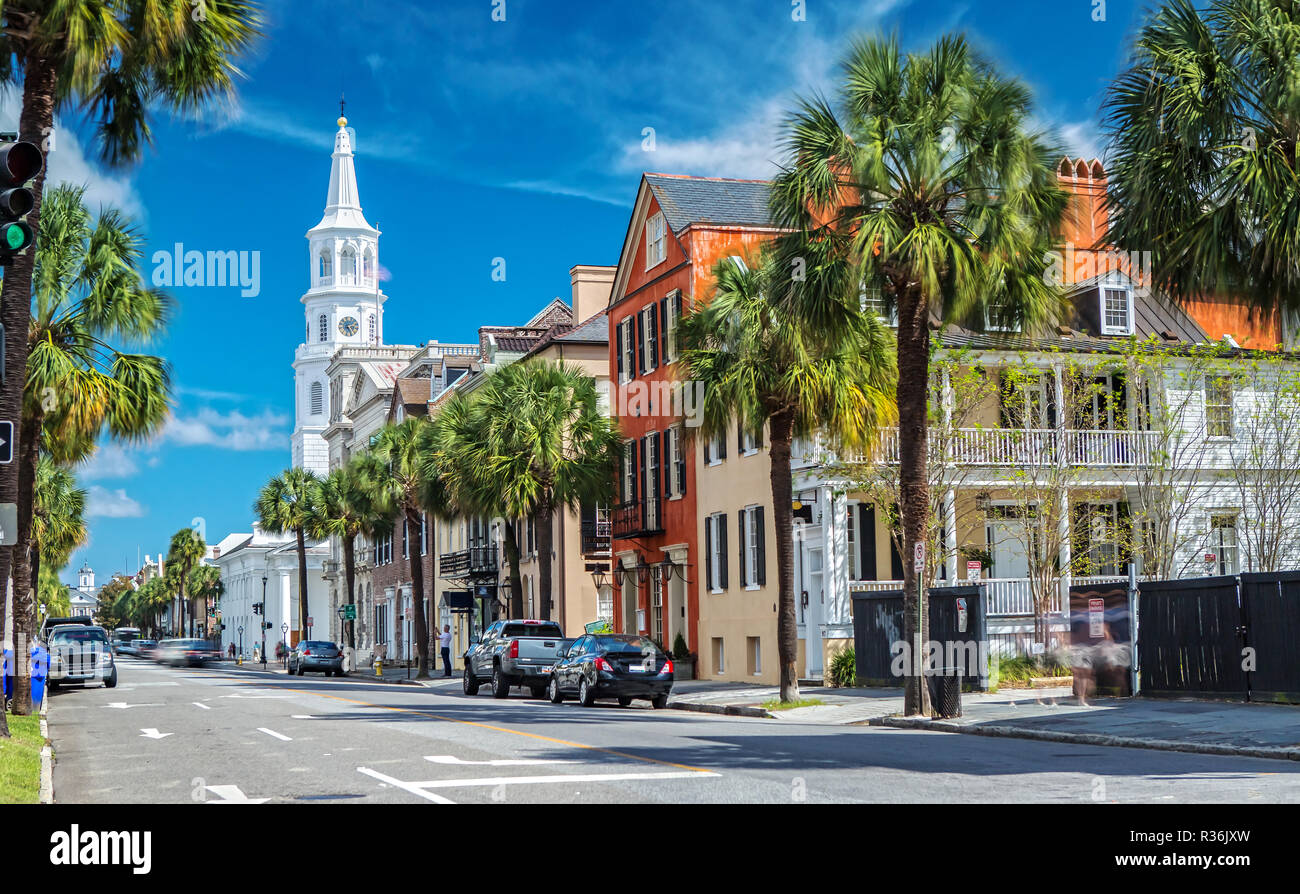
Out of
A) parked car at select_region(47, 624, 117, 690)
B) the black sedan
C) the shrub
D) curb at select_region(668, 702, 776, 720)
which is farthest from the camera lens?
parked car at select_region(47, 624, 117, 690)

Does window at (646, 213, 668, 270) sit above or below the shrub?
above

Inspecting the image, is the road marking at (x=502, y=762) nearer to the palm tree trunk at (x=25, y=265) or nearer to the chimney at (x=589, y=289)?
the palm tree trunk at (x=25, y=265)

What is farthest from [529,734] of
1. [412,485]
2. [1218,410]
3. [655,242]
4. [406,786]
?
[412,485]

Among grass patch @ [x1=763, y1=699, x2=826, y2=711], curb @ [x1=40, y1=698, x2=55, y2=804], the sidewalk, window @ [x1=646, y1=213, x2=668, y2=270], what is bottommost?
grass patch @ [x1=763, y1=699, x2=826, y2=711]

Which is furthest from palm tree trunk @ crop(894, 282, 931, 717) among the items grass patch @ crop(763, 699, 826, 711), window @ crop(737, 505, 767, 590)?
window @ crop(737, 505, 767, 590)

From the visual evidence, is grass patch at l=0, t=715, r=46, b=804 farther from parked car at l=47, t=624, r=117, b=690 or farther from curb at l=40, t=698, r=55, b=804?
parked car at l=47, t=624, r=117, b=690

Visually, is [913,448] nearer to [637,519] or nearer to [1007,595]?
[1007,595]

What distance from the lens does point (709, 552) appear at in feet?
128

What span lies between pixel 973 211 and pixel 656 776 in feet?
39.8

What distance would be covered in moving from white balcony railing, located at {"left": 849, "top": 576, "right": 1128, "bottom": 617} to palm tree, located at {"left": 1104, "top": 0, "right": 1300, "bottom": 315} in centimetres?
1531

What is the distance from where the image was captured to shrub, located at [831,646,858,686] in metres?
31.1

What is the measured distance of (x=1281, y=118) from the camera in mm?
16234
